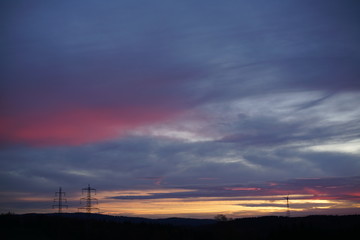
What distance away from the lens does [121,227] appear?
222 feet

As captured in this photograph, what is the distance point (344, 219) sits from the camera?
108m

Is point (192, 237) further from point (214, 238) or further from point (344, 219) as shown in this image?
point (344, 219)

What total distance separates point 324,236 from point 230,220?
13156 millimetres

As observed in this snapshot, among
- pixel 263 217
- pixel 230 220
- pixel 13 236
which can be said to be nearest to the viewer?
pixel 13 236

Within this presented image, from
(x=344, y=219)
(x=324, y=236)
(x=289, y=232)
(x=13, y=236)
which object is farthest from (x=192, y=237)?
(x=344, y=219)

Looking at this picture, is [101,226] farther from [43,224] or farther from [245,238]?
[245,238]

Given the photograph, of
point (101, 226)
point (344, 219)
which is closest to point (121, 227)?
point (101, 226)

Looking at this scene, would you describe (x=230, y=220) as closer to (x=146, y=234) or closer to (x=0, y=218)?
(x=146, y=234)

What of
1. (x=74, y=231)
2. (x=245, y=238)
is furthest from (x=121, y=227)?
(x=245, y=238)

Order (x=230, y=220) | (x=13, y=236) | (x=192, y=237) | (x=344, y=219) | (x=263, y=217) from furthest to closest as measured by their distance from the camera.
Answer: (x=263, y=217), (x=344, y=219), (x=192, y=237), (x=230, y=220), (x=13, y=236)

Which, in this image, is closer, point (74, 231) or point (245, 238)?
point (245, 238)

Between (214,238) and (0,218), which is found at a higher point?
(0,218)

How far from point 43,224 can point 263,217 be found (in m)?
79.2

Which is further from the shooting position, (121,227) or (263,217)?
(263,217)
